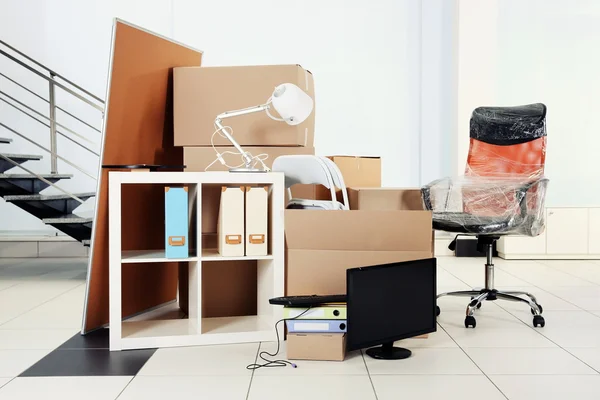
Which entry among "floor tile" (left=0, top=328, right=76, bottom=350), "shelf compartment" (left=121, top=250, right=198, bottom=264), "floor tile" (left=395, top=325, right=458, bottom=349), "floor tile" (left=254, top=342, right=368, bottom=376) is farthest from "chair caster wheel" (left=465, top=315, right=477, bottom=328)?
"floor tile" (left=0, top=328, right=76, bottom=350)

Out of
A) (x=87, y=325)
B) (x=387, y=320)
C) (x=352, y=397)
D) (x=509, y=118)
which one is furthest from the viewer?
(x=509, y=118)

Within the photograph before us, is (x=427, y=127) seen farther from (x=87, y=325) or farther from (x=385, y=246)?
(x=87, y=325)

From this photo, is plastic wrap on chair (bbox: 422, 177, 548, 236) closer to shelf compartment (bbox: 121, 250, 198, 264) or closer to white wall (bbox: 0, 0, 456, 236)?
shelf compartment (bbox: 121, 250, 198, 264)

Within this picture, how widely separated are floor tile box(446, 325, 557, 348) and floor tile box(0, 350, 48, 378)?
1736 mm

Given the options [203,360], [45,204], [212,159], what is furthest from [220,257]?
[45,204]

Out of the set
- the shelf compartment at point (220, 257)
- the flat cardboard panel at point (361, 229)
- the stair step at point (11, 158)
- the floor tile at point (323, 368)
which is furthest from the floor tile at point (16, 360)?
the stair step at point (11, 158)

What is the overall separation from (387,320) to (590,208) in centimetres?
340

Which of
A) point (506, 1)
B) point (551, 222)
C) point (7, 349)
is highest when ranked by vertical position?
point (506, 1)

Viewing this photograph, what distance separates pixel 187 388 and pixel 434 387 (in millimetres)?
833

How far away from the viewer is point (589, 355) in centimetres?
261

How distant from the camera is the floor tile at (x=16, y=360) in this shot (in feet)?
7.93

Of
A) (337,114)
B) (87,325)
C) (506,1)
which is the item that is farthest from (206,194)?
(506,1)

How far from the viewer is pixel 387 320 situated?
2.55 m

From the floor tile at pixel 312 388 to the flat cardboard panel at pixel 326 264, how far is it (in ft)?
1.55
